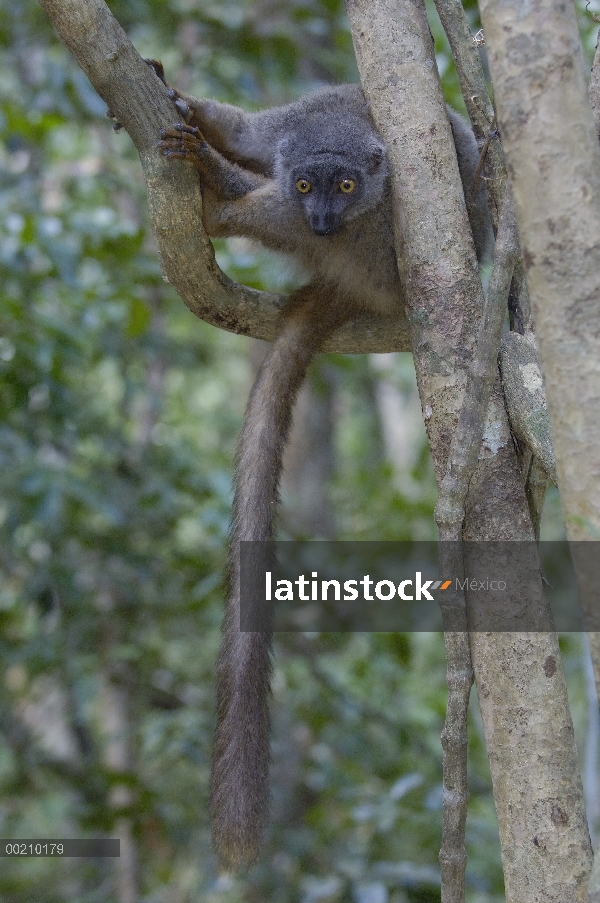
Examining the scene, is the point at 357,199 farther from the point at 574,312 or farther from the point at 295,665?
the point at 295,665

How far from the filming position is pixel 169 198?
2822 millimetres

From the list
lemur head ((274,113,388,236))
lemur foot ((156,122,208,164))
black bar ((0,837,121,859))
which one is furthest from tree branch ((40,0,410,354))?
black bar ((0,837,121,859))

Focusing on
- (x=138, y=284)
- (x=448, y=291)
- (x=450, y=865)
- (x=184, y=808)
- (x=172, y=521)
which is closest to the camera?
(x=450, y=865)

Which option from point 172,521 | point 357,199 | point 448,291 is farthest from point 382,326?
point 172,521

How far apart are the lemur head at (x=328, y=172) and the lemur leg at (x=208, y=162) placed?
0.53 feet

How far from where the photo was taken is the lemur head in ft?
10.9

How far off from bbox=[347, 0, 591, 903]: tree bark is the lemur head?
524 millimetres

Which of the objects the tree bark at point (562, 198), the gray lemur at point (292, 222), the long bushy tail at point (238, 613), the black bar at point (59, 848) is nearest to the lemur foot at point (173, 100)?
the gray lemur at point (292, 222)

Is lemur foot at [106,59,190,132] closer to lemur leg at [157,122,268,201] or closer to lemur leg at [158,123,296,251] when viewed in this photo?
lemur leg at [157,122,268,201]

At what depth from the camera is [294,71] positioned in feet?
18.6

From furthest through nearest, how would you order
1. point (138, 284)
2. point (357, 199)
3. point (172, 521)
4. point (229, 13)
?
point (229, 13) < point (172, 521) < point (138, 284) < point (357, 199)

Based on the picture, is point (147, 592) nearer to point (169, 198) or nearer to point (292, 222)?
point (292, 222)

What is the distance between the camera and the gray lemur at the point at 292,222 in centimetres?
317

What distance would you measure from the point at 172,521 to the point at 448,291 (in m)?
3.12
